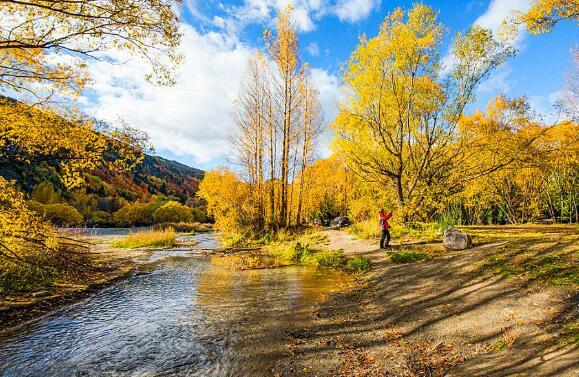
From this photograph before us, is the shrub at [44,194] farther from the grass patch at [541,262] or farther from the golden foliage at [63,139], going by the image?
the grass patch at [541,262]

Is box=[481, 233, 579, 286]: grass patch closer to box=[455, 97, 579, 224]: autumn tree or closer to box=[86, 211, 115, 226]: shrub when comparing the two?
box=[455, 97, 579, 224]: autumn tree

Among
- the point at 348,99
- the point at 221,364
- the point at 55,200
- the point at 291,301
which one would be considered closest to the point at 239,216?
the point at 348,99

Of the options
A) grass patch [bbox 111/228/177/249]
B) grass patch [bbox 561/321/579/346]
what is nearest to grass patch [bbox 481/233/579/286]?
grass patch [bbox 561/321/579/346]

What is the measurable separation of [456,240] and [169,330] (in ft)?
35.3

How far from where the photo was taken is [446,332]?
229 inches

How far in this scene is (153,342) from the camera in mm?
6371

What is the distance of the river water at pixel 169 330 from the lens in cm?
533

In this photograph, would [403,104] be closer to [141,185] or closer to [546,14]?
[546,14]

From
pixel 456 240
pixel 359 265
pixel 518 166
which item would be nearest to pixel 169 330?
pixel 359 265

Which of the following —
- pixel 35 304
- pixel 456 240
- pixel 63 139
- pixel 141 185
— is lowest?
pixel 35 304

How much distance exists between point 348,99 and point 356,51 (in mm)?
2755

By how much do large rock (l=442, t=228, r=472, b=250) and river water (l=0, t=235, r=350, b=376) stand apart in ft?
15.3

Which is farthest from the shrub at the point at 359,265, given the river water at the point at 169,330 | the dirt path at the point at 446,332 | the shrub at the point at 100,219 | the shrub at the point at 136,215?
the shrub at the point at 136,215

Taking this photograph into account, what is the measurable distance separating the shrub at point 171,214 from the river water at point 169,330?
2146 inches
